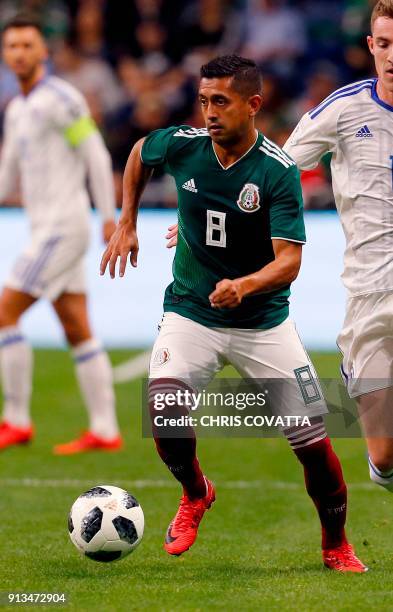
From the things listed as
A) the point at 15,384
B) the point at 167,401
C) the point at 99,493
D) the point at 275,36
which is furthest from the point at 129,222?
the point at 275,36

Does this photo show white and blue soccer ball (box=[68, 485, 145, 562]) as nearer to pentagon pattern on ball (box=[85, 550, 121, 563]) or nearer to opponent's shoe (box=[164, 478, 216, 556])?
pentagon pattern on ball (box=[85, 550, 121, 563])

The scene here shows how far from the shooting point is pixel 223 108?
210 inches

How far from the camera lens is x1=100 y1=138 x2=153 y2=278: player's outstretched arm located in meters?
5.53

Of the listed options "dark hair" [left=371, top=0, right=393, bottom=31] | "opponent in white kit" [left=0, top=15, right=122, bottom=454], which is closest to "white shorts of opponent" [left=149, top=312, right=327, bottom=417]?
"dark hair" [left=371, top=0, right=393, bottom=31]

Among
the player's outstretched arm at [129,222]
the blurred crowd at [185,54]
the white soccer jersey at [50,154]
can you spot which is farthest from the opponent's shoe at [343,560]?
the blurred crowd at [185,54]

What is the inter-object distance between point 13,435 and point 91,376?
72 centimetres

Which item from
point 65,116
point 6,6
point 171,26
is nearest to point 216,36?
point 171,26

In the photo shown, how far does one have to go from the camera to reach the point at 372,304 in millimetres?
5633

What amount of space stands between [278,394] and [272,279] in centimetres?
67

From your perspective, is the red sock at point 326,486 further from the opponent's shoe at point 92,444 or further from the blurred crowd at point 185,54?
the blurred crowd at point 185,54

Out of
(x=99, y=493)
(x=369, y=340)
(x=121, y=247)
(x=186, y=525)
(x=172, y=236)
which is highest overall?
(x=121, y=247)

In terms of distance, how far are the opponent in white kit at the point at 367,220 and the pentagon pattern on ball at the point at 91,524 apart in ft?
4.10

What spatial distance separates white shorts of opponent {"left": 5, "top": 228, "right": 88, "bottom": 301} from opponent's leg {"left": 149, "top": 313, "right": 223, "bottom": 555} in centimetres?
349

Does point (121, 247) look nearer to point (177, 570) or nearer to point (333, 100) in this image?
point (333, 100)
